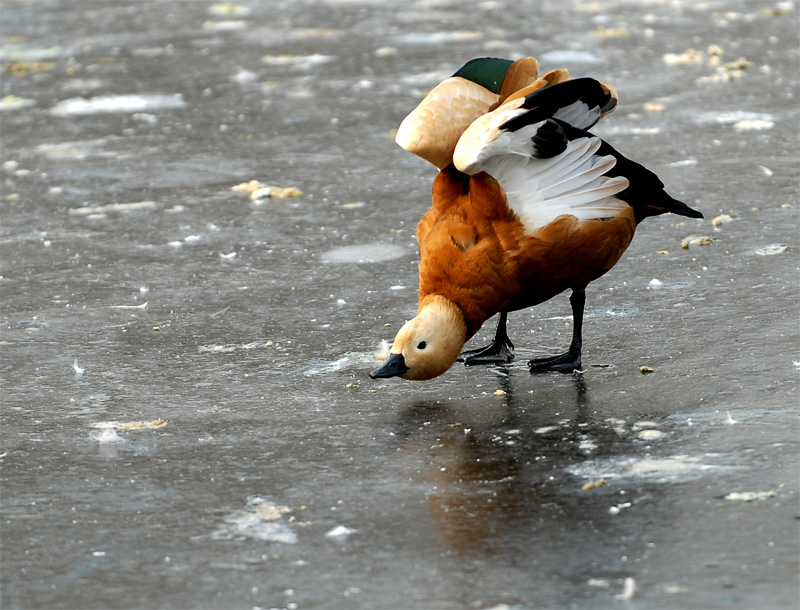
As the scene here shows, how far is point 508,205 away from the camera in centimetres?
453

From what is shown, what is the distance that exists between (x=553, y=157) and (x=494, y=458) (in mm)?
1245

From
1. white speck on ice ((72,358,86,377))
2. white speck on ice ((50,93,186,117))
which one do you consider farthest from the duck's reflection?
white speck on ice ((50,93,186,117))

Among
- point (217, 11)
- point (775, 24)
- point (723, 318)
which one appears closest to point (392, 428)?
point (723, 318)

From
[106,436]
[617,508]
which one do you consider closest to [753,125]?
[617,508]

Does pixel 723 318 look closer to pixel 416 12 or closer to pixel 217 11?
pixel 416 12

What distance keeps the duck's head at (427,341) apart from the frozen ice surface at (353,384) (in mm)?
222

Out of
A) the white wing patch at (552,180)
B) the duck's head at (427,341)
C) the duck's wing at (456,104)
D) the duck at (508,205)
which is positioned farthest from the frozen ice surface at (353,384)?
the duck's wing at (456,104)

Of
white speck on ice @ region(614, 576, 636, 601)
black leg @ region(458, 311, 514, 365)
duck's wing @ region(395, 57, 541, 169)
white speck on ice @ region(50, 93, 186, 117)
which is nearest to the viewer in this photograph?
white speck on ice @ region(614, 576, 636, 601)

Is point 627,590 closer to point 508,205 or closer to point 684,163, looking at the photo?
point 508,205

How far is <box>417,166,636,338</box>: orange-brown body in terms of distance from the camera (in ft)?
14.5

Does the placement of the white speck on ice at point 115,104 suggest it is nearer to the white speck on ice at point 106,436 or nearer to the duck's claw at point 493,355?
the duck's claw at point 493,355

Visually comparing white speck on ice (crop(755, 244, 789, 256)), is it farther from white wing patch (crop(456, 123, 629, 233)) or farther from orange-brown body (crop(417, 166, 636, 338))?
orange-brown body (crop(417, 166, 636, 338))

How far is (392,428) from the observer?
4406 millimetres

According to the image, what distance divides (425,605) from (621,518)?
0.74m
